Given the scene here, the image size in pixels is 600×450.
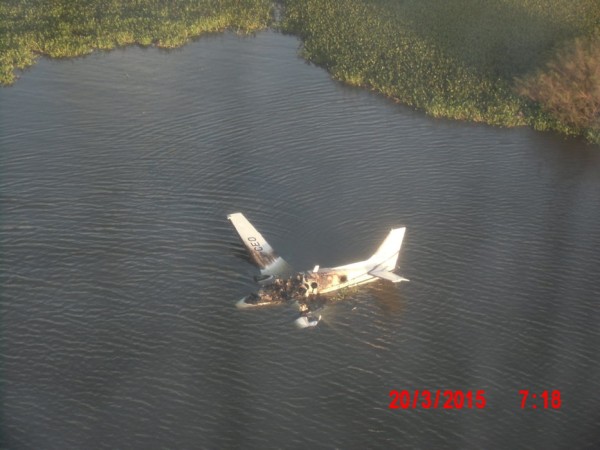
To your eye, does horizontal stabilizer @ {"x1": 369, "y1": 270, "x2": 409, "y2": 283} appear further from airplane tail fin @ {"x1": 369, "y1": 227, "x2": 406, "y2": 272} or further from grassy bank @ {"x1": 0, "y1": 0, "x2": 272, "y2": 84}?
grassy bank @ {"x1": 0, "y1": 0, "x2": 272, "y2": 84}

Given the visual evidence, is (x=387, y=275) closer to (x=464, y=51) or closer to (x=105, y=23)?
(x=464, y=51)

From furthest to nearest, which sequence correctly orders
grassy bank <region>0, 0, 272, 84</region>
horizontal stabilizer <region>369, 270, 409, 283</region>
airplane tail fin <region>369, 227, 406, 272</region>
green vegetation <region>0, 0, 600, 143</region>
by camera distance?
grassy bank <region>0, 0, 272, 84</region> < green vegetation <region>0, 0, 600, 143</region> < airplane tail fin <region>369, 227, 406, 272</region> < horizontal stabilizer <region>369, 270, 409, 283</region>

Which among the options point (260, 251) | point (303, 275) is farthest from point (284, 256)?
point (303, 275)

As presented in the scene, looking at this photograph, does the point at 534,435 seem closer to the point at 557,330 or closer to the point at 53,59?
the point at 557,330
